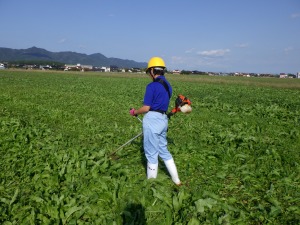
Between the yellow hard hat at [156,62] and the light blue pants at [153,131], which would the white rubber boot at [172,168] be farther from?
the yellow hard hat at [156,62]

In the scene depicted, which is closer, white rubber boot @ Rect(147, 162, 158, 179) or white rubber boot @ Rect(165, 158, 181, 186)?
white rubber boot @ Rect(147, 162, 158, 179)

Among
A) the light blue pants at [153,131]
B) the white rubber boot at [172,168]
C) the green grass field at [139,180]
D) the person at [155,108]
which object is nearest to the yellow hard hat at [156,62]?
the person at [155,108]

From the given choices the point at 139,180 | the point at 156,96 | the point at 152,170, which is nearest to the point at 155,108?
the point at 156,96

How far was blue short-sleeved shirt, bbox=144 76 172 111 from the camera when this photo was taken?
547cm

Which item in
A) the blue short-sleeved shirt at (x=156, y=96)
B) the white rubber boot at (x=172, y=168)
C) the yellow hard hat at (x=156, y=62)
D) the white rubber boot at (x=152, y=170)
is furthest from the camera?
the white rubber boot at (x=172, y=168)

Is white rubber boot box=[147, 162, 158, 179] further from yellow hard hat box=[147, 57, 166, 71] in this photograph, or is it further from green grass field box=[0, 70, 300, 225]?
yellow hard hat box=[147, 57, 166, 71]

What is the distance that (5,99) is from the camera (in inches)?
688

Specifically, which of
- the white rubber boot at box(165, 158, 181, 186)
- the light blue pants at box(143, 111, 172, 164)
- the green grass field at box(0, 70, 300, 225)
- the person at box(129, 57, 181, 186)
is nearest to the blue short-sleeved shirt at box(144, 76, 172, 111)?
the person at box(129, 57, 181, 186)

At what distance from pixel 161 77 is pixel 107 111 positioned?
10025 millimetres

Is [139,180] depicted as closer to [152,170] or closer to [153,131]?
[152,170]

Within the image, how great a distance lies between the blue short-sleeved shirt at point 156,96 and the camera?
5.47 meters

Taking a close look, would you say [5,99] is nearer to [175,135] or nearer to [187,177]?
[175,135]

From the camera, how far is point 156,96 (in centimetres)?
554

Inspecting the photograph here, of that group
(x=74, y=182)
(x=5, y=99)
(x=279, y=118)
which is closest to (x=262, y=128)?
(x=279, y=118)
